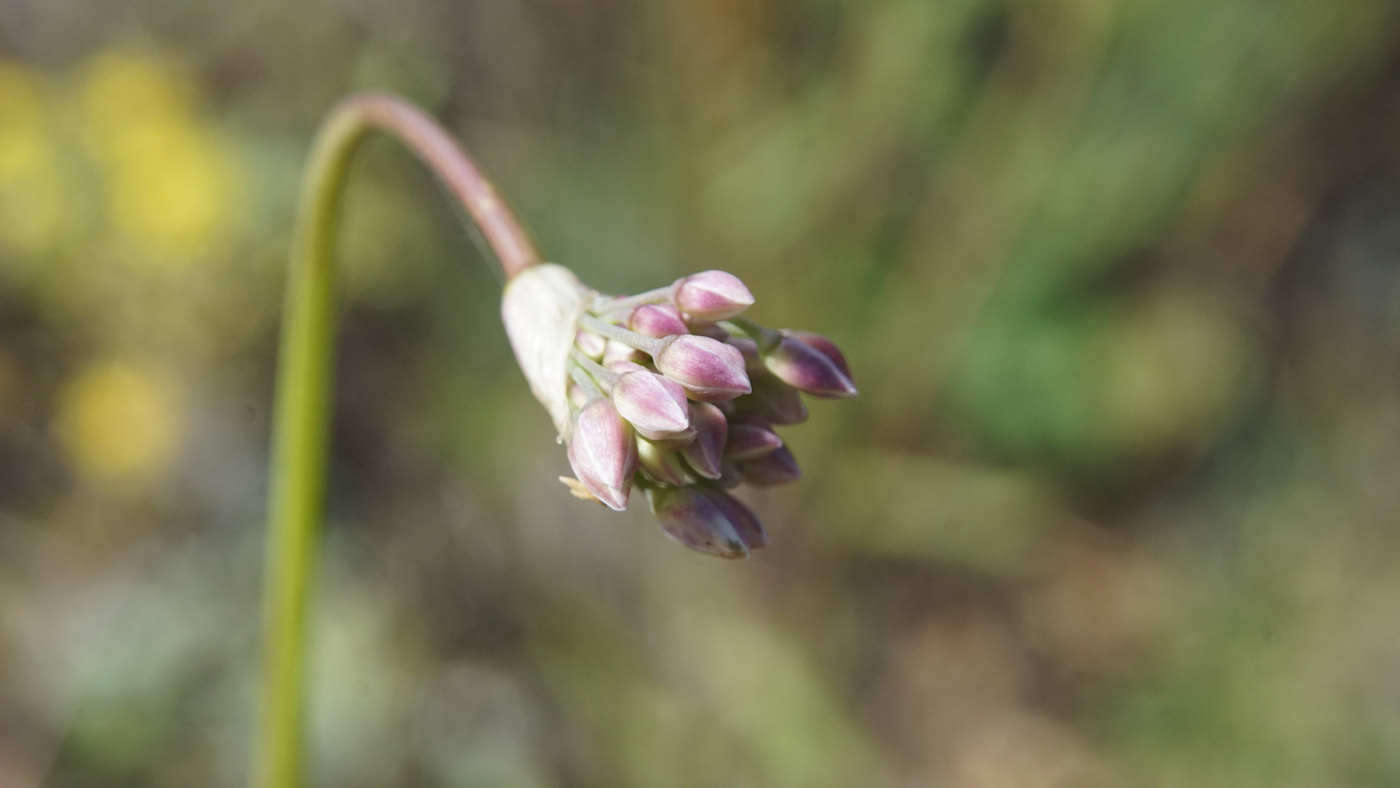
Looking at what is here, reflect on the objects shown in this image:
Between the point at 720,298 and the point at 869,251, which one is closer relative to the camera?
the point at 720,298

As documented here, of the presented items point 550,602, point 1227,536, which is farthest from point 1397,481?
point 550,602

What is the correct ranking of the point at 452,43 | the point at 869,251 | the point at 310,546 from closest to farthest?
the point at 310,546, the point at 869,251, the point at 452,43

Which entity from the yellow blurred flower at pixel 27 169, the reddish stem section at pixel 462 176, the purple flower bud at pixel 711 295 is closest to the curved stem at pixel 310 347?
the reddish stem section at pixel 462 176

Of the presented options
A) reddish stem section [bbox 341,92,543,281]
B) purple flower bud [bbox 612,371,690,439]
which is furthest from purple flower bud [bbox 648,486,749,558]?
reddish stem section [bbox 341,92,543,281]

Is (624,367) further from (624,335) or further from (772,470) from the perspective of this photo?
(772,470)

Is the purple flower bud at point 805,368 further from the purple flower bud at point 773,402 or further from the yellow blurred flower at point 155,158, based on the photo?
the yellow blurred flower at point 155,158

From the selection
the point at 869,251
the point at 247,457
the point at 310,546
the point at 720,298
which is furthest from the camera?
the point at 869,251

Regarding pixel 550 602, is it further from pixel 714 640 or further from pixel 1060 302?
pixel 1060 302
